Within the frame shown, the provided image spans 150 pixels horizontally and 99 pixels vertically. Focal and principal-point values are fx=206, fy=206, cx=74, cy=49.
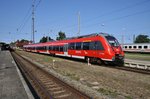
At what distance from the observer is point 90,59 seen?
875 inches

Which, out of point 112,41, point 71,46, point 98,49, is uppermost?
point 112,41

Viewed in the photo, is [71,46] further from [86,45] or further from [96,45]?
[96,45]

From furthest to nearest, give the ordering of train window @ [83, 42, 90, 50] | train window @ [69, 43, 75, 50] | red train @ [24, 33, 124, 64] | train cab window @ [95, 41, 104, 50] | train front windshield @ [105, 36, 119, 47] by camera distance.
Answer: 1. train window @ [69, 43, 75, 50]
2. train window @ [83, 42, 90, 50]
3. train cab window @ [95, 41, 104, 50]
4. train front windshield @ [105, 36, 119, 47]
5. red train @ [24, 33, 124, 64]

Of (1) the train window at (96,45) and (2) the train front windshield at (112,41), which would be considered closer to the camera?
(2) the train front windshield at (112,41)

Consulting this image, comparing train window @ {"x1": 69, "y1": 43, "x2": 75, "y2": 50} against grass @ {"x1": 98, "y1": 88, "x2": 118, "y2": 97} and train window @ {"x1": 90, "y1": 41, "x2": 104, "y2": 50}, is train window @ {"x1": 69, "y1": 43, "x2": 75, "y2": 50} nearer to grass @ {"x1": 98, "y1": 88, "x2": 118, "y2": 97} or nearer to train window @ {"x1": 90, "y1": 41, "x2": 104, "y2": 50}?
train window @ {"x1": 90, "y1": 41, "x2": 104, "y2": 50}

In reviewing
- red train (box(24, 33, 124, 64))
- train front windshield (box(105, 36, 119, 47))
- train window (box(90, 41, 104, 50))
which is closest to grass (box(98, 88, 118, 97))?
red train (box(24, 33, 124, 64))

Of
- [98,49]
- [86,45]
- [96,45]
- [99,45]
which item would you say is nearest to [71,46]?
[86,45]

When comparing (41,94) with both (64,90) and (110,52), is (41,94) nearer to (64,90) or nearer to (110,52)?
(64,90)

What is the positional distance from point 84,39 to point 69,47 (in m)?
5.30

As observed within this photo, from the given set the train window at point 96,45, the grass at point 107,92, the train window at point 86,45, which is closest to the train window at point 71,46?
the train window at point 86,45

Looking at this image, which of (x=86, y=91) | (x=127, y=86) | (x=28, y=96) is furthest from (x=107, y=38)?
(x=28, y=96)

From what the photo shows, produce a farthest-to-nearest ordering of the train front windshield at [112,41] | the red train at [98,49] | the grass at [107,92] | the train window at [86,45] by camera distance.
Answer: the train window at [86,45]
the train front windshield at [112,41]
the red train at [98,49]
the grass at [107,92]

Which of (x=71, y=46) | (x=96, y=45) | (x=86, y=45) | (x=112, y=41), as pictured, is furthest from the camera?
(x=71, y=46)

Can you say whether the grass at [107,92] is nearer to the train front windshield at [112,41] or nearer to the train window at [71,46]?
the train front windshield at [112,41]
